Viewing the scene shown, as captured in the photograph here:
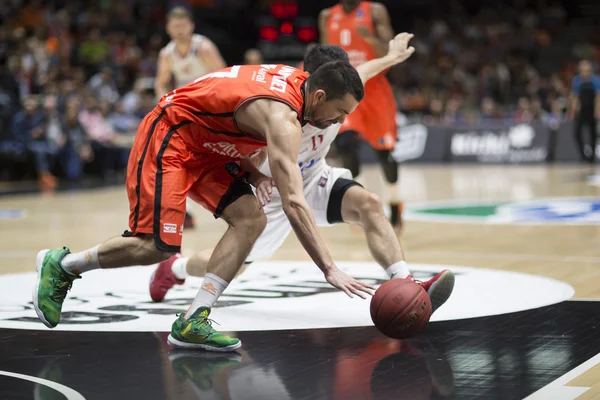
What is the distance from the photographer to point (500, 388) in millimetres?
3682

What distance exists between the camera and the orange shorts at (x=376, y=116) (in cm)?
851

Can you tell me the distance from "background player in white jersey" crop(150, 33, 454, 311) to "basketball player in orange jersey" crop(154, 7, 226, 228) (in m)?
4.08

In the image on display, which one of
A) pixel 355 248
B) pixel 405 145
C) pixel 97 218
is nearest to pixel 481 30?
pixel 405 145

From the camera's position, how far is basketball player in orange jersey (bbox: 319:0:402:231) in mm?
8516

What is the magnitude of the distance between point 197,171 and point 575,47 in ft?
70.6

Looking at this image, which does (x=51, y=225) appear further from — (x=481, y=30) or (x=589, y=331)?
(x=481, y=30)

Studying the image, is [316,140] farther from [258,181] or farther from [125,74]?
[125,74]

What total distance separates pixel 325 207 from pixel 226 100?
4.16ft

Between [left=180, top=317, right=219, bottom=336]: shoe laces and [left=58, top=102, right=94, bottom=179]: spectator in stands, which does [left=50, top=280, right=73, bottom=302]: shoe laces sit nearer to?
[left=180, top=317, right=219, bottom=336]: shoe laces

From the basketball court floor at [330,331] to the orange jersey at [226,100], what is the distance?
985mm

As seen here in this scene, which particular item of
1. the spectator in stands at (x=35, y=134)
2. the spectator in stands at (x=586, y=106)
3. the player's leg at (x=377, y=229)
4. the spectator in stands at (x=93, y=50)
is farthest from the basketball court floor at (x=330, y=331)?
the spectator in stands at (x=93, y=50)

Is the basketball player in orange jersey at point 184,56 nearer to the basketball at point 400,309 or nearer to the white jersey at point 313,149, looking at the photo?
the white jersey at point 313,149

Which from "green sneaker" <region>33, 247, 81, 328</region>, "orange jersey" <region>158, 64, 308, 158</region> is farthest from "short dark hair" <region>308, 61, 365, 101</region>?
"green sneaker" <region>33, 247, 81, 328</region>

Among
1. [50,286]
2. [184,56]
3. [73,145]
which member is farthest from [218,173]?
[73,145]
